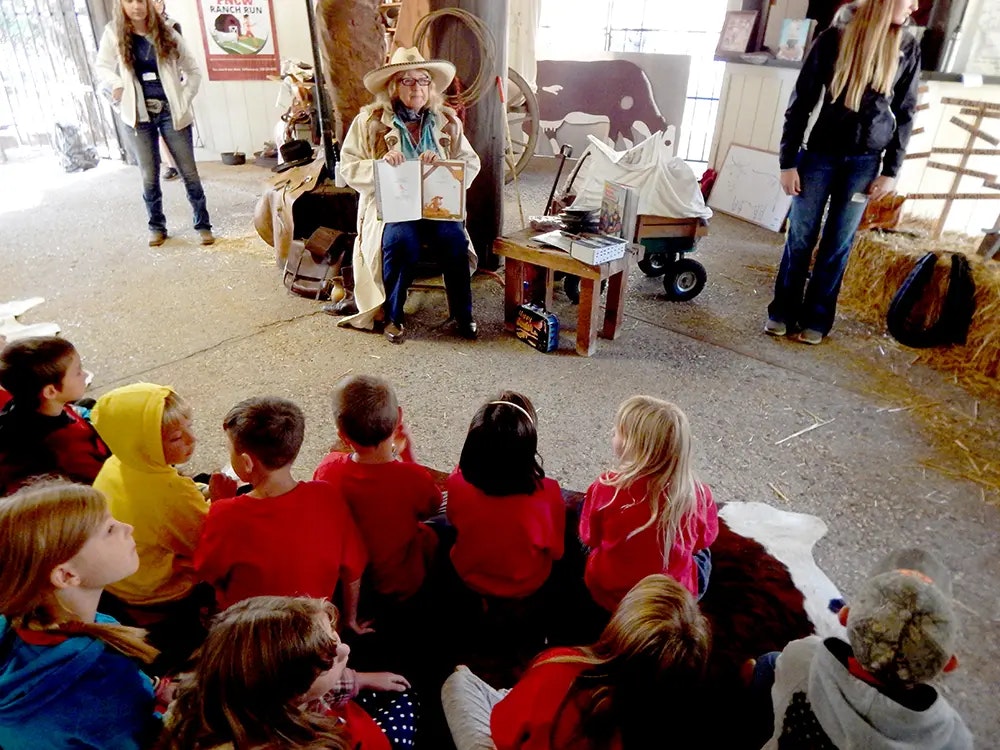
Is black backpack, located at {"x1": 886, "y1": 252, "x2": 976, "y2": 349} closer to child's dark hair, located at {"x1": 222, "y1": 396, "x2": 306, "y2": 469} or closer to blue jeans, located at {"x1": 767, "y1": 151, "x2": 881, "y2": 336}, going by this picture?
Result: blue jeans, located at {"x1": 767, "y1": 151, "x2": 881, "y2": 336}

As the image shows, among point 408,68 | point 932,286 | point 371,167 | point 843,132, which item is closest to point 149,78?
point 371,167

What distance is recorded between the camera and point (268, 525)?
1597 mm

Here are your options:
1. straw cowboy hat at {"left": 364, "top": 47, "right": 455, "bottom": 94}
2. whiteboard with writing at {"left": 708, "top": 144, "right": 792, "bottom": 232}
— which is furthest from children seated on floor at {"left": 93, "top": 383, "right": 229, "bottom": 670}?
whiteboard with writing at {"left": 708, "top": 144, "right": 792, "bottom": 232}

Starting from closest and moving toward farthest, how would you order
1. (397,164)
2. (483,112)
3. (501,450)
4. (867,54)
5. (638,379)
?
(501,450) → (867,54) → (638,379) → (397,164) → (483,112)

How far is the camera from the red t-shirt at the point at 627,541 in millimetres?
1737

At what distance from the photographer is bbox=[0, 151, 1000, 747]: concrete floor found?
2527 mm

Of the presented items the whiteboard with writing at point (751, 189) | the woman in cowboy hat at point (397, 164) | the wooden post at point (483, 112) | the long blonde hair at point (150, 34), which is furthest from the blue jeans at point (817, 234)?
the long blonde hair at point (150, 34)

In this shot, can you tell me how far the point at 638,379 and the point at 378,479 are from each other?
193 cm

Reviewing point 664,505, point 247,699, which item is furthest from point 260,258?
point 247,699

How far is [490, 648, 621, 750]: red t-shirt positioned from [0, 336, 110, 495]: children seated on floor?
1.53m

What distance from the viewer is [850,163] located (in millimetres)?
3418

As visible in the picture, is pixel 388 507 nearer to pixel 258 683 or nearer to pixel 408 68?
pixel 258 683

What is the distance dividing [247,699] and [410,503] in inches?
33.5

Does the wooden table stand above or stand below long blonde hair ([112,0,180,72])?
below
